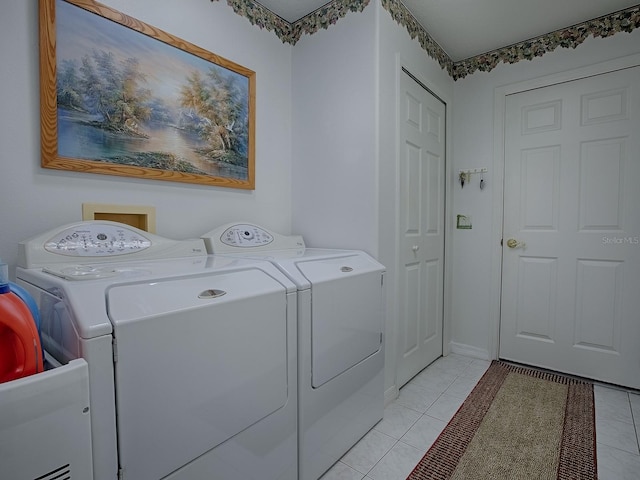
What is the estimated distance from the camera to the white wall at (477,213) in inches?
107

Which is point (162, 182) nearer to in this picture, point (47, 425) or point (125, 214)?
point (125, 214)

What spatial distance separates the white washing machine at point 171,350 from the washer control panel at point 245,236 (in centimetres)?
45

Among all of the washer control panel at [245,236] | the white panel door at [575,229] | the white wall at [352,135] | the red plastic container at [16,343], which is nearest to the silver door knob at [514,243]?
the white panel door at [575,229]

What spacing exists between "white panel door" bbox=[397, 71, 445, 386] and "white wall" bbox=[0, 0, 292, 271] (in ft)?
2.75

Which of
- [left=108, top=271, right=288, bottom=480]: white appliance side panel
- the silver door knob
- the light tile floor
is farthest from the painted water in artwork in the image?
the silver door knob

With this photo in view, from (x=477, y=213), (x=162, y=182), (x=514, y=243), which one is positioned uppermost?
(x=162, y=182)

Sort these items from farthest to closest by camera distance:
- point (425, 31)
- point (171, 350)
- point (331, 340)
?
point (425, 31) < point (331, 340) < point (171, 350)

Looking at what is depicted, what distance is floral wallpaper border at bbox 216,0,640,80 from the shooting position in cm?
204

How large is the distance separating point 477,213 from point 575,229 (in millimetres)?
681

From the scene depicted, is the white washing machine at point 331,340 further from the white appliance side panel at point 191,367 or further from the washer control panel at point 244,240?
the white appliance side panel at point 191,367

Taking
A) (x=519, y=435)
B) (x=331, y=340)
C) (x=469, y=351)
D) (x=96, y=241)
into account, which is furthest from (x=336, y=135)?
(x=469, y=351)

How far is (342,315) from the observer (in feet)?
5.11

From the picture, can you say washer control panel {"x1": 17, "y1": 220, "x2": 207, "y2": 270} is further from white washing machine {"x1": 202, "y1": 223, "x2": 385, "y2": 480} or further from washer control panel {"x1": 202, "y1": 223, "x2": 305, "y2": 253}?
white washing machine {"x1": 202, "y1": 223, "x2": 385, "y2": 480}

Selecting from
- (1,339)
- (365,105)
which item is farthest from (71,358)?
(365,105)
